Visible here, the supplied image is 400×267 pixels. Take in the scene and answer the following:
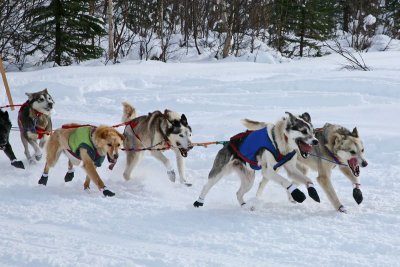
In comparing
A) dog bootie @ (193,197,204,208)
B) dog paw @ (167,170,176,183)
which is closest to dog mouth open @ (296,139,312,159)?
dog bootie @ (193,197,204,208)

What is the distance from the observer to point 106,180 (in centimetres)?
567

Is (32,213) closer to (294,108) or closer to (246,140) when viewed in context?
(246,140)

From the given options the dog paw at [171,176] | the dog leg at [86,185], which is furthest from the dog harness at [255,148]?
the dog leg at [86,185]

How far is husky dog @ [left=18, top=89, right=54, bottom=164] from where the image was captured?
6375 millimetres

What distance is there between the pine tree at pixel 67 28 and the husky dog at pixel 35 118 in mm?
9632

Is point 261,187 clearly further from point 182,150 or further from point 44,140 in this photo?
point 44,140

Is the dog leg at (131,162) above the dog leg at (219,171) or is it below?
below

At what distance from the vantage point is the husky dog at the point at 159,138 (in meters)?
5.32

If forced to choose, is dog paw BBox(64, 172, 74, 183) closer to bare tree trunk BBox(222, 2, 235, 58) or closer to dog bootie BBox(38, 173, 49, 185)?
dog bootie BBox(38, 173, 49, 185)

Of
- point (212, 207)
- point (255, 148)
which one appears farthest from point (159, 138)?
point (255, 148)

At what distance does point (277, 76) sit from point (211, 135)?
4064mm

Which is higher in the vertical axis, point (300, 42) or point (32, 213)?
Result: point (300, 42)

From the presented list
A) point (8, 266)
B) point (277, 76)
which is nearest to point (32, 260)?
point (8, 266)

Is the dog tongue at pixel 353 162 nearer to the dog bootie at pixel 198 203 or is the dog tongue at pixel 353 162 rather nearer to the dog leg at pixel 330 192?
the dog leg at pixel 330 192
